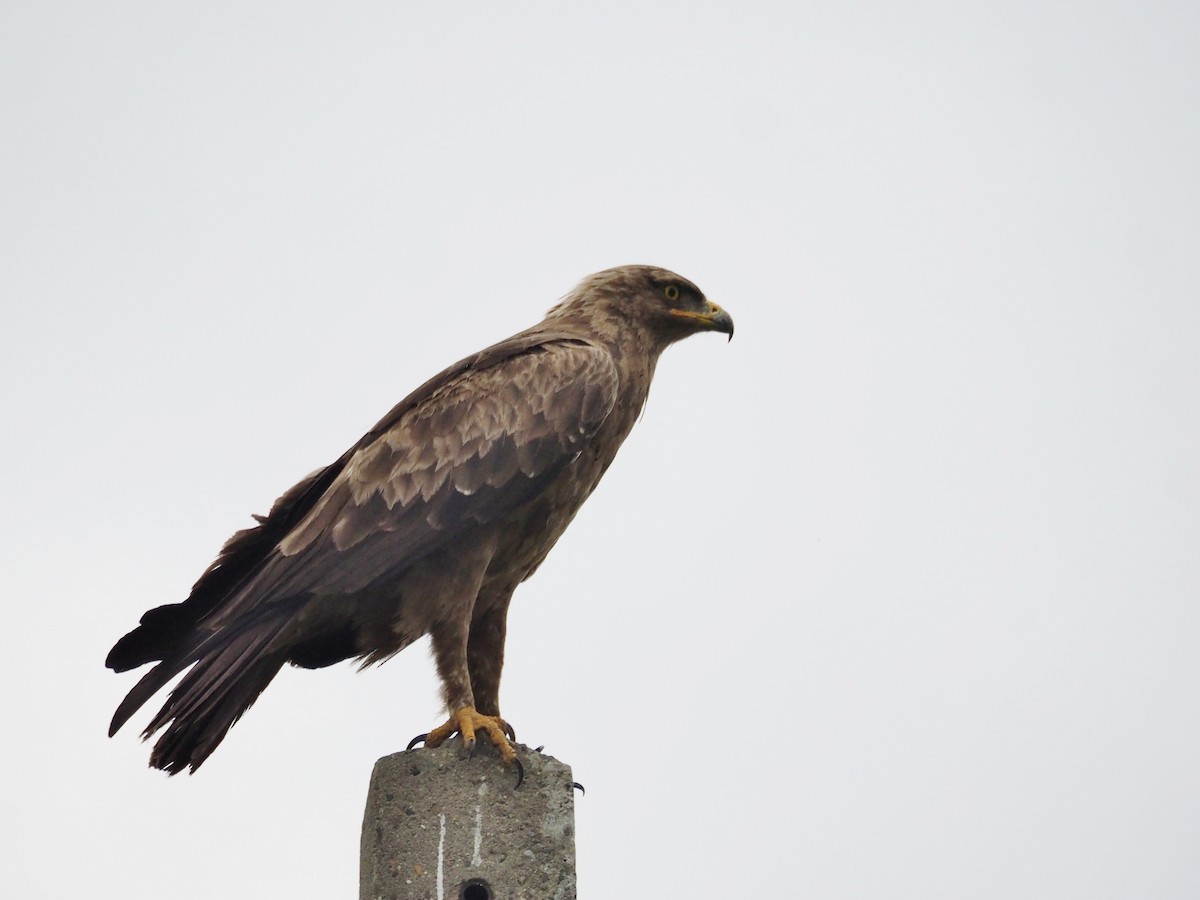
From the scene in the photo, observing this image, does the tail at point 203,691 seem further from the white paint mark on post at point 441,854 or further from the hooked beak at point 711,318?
the hooked beak at point 711,318

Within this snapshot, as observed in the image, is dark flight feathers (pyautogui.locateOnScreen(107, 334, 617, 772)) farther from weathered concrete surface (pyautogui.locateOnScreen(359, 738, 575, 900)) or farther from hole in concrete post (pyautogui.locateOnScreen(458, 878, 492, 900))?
hole in concrete post (pyautogui.locateOnScreen(458, 878, 492, 900))

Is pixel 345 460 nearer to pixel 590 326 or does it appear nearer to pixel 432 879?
pixel 590 326

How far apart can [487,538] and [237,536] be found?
102cm

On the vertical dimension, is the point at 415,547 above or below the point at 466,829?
above

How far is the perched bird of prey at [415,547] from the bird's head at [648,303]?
0.46 meters

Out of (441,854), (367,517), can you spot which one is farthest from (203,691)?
(441,854)

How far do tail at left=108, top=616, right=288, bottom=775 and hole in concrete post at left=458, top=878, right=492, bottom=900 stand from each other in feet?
3.97

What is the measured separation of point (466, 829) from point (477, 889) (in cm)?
20

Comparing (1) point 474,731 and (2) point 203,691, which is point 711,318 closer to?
(1) point 474,731

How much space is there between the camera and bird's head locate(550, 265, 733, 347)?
7238 mm

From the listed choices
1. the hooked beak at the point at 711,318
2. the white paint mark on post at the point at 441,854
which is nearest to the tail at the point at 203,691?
the white paint mark on post at the point at 441,854

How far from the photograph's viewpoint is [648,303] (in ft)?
23.9

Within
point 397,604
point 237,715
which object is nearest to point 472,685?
point 397,604

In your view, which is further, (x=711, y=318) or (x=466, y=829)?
(x=711, y=318)
